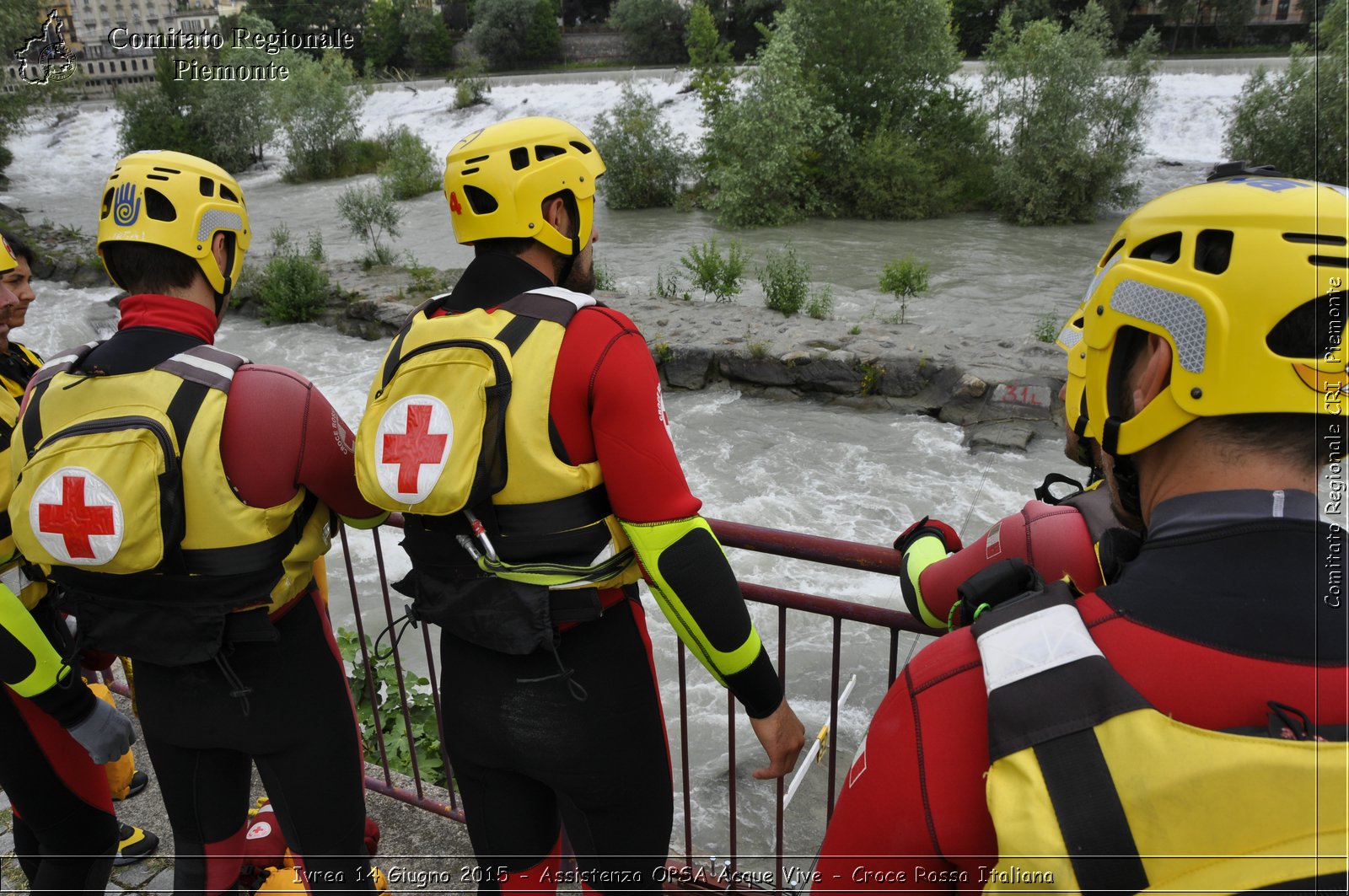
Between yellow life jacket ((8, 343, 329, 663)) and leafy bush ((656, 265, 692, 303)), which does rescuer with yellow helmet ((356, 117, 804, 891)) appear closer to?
yellow life jacket ((8, 343, 329, 663))

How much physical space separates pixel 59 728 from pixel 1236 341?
10.1ft

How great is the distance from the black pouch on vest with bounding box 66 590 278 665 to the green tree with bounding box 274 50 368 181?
39.0 m

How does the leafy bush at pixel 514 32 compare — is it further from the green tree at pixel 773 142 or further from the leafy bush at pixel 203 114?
the green tree at pixel 773 142

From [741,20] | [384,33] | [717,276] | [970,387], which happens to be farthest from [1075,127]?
[384,33]

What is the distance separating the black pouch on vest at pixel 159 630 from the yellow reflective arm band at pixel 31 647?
330 millimetres

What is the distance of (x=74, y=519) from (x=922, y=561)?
73.9 inches

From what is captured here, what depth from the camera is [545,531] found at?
6.36ft

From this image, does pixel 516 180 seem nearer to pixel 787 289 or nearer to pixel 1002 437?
pixel 1002 437

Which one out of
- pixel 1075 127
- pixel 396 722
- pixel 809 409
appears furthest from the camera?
pixel 1075 127

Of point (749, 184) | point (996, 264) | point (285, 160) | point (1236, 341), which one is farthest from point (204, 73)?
point (1236, 341)

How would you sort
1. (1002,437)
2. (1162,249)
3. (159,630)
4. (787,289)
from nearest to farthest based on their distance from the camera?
1. (1162,249)
2. (159,630)
3. (1002,437)
4. (787,289)

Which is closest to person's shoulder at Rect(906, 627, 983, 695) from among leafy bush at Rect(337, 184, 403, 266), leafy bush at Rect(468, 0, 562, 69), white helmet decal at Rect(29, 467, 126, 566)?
white helmet decal at Rect(29, 467, 126, 566)

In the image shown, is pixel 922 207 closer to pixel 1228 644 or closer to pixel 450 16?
pixel 1228 644

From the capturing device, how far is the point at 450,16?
191 feet
